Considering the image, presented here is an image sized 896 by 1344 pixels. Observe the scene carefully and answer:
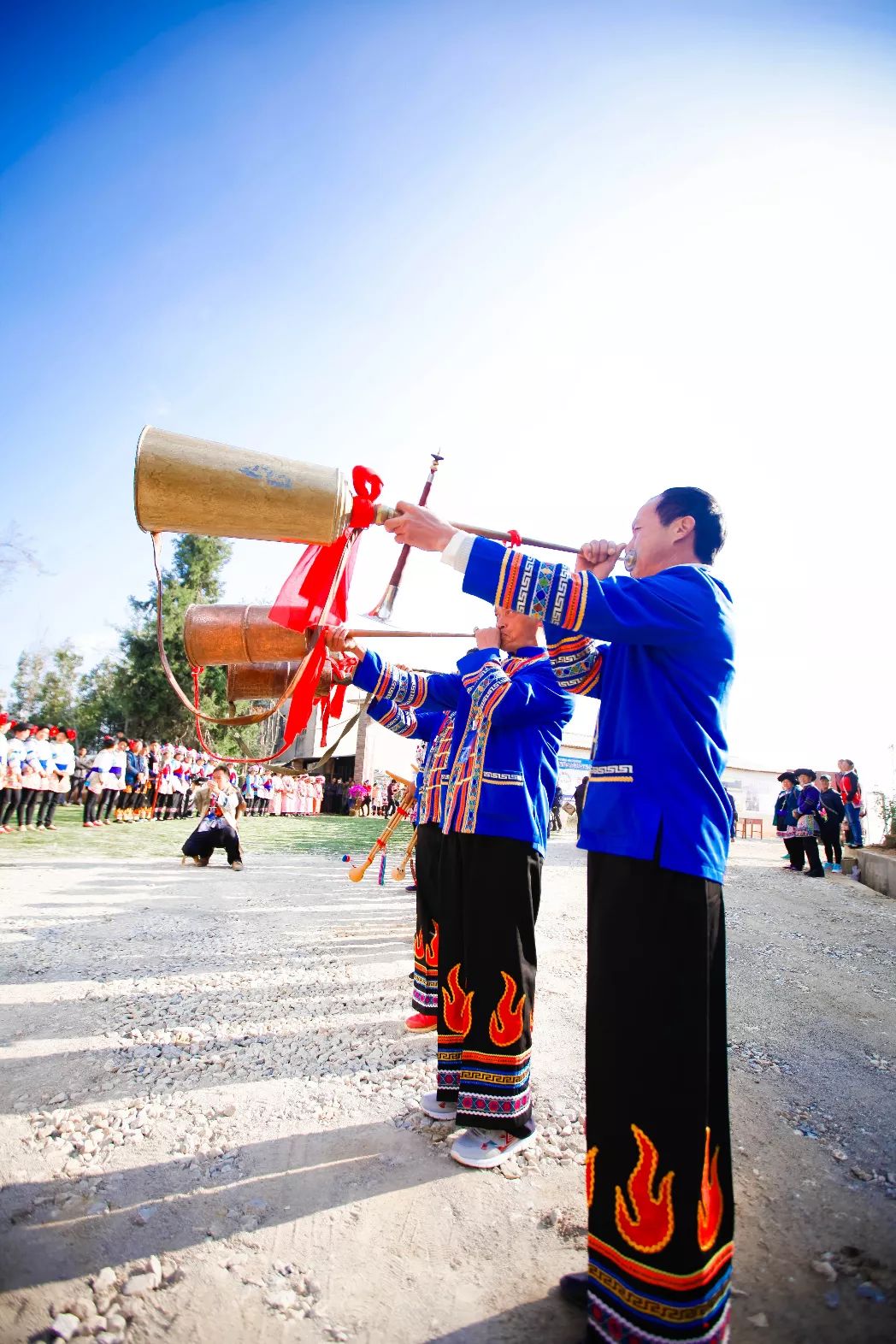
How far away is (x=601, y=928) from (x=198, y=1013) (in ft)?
10.1

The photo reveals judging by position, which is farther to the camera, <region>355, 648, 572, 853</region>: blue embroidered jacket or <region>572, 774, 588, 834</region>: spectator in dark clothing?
<region>355, 648, 572, 853</region>: blue embroidered jacket

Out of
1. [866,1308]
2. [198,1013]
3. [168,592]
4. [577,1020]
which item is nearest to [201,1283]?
→ [866,1308]

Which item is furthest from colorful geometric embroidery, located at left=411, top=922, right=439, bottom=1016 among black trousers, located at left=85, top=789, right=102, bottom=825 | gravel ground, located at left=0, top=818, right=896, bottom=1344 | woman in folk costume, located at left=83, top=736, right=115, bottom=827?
black trousers, located at left=85, top=789, right=102, bottom=825

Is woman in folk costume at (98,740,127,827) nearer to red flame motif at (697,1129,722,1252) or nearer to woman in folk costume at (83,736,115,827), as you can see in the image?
woman in folk costume at (83,736,115,827)

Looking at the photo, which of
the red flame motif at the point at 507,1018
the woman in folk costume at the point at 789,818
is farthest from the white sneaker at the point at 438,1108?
the woman in folk costume at the point at 789,818

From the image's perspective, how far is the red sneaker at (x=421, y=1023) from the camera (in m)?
3.84

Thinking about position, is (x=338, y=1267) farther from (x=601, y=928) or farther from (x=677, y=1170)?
(x=601, y=928)

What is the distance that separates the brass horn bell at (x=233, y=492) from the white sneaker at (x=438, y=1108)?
2.40m

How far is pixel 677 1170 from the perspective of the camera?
5.48 ft

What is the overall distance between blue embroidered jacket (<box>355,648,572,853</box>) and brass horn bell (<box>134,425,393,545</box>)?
1122 millimetres

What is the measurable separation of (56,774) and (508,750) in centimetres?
1559

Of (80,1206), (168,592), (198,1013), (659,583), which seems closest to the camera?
(659,583)

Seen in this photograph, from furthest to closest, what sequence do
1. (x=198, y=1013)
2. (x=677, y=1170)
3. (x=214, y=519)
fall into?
(x=198, y=1013) → (x=214, y=519) → (x=677, y=1170)

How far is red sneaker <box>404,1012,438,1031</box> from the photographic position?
3.84m
